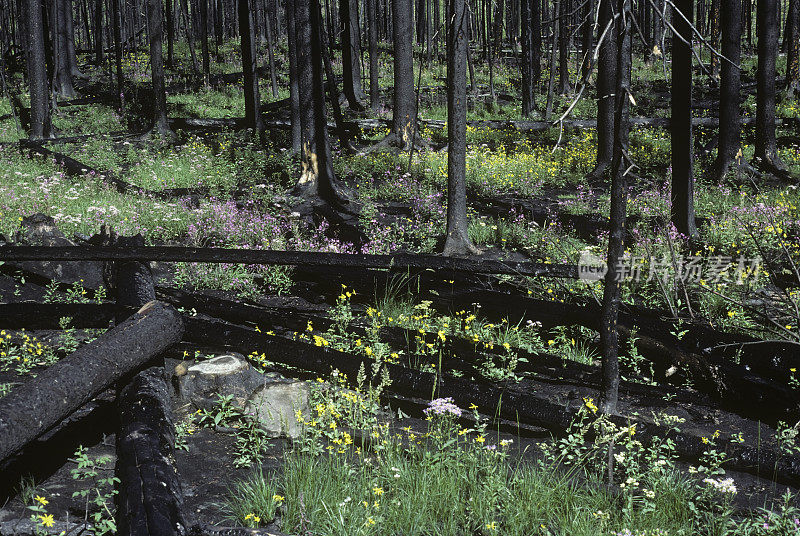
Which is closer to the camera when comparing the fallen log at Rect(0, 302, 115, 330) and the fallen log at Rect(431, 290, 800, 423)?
the fallen log at Rect(431, 290, 800, 423)

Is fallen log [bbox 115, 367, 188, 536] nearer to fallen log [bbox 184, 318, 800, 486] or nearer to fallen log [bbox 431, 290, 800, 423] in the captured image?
fallen log [bbox 184, 318, 800, 486]

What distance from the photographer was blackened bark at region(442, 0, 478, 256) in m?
7.98

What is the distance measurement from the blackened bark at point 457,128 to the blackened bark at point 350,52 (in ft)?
49.7

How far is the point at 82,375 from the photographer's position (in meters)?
3.93

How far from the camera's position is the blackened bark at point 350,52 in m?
22.3

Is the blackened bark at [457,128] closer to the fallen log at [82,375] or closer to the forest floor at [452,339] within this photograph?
the forest floor at [452,339]

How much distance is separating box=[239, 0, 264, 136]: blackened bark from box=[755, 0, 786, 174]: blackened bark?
47.0 ft

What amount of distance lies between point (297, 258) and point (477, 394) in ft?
8.79

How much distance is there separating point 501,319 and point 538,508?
3080 millimetres

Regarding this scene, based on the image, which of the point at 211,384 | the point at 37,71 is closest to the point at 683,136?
the point at 211,384

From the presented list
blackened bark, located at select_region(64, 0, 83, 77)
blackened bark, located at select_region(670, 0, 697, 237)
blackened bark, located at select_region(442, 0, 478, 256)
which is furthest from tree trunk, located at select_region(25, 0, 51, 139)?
blackened bark, located at select_region(670, 0, 697, 237)

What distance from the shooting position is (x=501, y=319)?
21.4 feet

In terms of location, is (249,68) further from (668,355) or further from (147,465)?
(147,465)

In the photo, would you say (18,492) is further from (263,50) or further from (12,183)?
(263,50)
